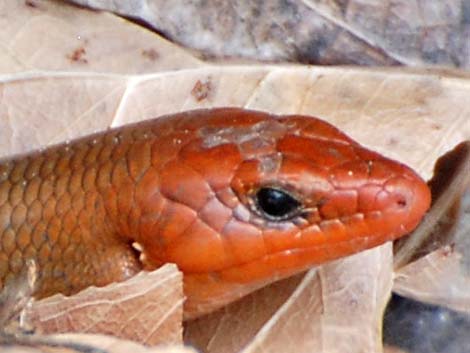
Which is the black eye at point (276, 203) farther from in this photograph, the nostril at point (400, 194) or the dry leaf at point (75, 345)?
the dry leaf at point (75, 345)

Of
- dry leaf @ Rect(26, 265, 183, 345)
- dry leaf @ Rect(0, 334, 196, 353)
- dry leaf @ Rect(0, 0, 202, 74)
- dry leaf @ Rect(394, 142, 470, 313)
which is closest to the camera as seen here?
dry leaf @ Rect(0, 334, 196, 353)

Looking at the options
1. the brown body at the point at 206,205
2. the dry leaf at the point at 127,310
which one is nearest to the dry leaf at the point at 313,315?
the brown body at the point at 206,205

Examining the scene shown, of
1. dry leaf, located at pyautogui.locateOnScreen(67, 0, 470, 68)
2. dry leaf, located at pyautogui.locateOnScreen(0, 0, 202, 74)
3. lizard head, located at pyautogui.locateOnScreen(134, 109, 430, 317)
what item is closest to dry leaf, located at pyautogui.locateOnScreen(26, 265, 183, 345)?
lizard head, located at pyautogui.locateOnScreen(134, 109, 430, 317)

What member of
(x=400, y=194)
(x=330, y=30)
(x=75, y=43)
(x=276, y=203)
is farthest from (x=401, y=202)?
(x=75, y=43)

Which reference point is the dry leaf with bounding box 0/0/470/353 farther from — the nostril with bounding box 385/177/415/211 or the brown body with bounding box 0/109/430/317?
the nostril with bounding box 385/177/415/211

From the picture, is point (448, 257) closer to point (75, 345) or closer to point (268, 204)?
point (268, 204)
